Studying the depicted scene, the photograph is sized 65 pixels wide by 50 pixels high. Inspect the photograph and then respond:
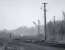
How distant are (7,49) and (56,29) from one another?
19.2 feet

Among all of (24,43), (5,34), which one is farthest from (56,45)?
(5,34)

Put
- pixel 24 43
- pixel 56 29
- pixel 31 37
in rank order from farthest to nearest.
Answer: pixel 56 29
pixel 31 37
pixel 24 43

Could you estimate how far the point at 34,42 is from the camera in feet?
26.0

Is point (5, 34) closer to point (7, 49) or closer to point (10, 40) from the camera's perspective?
point (10, 40)

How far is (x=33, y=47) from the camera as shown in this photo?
7500 mm

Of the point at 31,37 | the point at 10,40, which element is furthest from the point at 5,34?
the point at 31,37

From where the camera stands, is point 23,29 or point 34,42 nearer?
point 34,42

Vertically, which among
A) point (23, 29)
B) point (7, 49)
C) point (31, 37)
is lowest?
point (7, 49)

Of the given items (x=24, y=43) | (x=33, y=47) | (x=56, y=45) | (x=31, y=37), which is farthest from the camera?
(x=31, y=37)

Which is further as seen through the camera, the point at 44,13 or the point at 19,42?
the point at 44,13

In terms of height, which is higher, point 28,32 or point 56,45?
point 28,32

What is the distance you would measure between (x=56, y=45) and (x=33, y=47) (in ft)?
4.75

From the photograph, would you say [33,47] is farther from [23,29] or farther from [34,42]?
[23,29]

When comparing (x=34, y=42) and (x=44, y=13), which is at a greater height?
(x=44, y=13)
